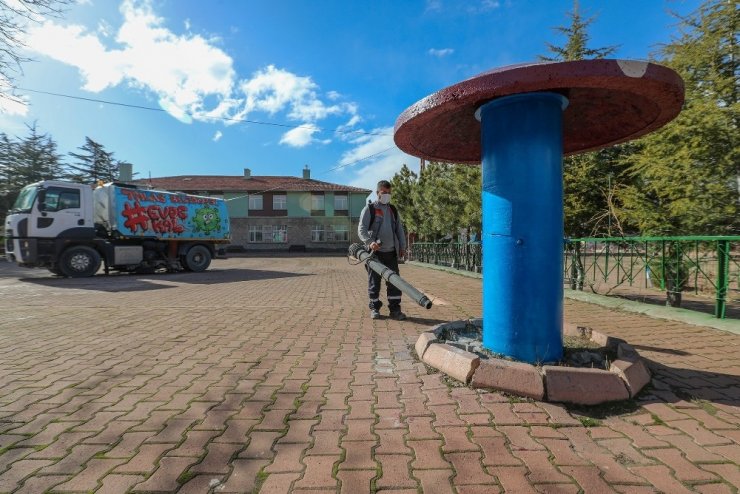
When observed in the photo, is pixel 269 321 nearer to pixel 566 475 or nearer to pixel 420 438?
pixel 420 438

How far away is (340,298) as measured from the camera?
7.75 meters

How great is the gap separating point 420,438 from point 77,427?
2.12 m


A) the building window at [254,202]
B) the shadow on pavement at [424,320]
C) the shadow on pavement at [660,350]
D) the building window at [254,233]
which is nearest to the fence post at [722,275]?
the shadow on pavement at [660,350]

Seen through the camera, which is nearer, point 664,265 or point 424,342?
point 424,342

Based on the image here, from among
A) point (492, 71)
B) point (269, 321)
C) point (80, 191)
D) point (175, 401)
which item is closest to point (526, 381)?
point (492, 71)

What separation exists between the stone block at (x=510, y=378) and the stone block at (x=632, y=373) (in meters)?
0.60

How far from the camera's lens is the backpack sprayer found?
11.6 ft

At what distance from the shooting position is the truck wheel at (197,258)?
50.8 feet

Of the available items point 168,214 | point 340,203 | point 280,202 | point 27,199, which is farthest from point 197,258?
point 340,203

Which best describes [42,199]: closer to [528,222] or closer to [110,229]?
[110,229]

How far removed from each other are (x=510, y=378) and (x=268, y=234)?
1524 inches

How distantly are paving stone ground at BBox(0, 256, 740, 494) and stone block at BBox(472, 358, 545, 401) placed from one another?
0.10 m

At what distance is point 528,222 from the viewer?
9.45 feet

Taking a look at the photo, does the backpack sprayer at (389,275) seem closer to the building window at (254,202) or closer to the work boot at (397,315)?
the work boot at (397,315)
